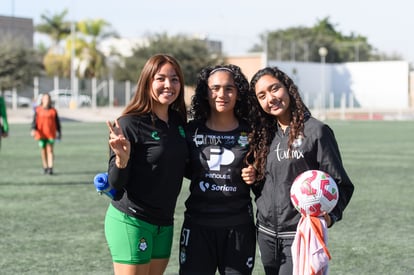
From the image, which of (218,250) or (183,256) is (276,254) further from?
(183,256)

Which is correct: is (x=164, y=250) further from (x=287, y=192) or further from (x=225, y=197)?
(x=287, y=192)

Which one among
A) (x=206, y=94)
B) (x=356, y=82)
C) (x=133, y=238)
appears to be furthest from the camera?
(x=356, y=82)

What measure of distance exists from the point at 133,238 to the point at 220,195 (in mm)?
592

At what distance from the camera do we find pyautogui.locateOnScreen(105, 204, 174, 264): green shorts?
4746mm

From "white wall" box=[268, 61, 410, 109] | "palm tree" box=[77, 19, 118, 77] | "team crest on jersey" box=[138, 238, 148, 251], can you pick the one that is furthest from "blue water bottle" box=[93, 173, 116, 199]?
"palm tree" box=[77, 19, 118, 77]

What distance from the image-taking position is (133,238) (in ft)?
15.6

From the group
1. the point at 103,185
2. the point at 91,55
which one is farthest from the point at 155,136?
the point at 91,55

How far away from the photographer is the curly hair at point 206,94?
194 inches

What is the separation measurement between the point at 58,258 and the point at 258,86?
4195 mm

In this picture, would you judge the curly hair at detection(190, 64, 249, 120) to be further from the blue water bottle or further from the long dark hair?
the blue water bottle

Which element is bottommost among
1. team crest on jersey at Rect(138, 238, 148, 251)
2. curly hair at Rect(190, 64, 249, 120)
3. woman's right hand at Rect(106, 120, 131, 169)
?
team crest on jersey at Rect(138, 238, 148, 251)

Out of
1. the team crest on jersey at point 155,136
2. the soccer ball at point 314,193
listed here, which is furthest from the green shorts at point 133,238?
the soccer ball at point 314,193

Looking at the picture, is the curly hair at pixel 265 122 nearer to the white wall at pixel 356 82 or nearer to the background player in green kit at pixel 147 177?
the background player in green kit at pixel 147 177

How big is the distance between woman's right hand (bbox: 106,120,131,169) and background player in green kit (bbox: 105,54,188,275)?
0.06m
